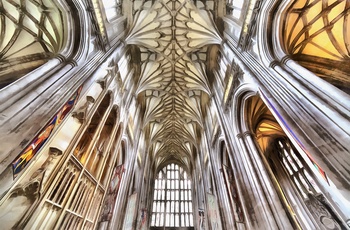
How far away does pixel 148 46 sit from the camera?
10266 mm

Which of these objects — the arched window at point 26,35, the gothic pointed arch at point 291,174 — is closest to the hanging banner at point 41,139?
the arched window at point 26,35

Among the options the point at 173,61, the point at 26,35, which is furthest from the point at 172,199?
the point at 26,35

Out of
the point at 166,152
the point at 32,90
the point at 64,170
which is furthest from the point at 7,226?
the point at 166,152

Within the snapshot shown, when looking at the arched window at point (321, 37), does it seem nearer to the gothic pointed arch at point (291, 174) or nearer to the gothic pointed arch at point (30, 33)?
the gothic pointed arch at point (291, 174)

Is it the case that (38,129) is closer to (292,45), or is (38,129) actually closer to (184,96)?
(292,45)

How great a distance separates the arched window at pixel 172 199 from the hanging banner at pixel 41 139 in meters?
16.6

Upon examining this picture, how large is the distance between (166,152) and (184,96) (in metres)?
9.96

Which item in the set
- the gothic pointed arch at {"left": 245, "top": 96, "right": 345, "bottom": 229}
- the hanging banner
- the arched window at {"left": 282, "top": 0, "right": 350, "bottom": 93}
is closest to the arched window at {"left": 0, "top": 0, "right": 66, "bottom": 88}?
the hanging banner

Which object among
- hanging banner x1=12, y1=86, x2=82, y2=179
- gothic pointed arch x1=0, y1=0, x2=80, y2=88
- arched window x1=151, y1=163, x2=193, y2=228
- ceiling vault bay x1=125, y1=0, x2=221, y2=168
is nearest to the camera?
hanging banner x1=12, y1=86, x2=82, y2=179

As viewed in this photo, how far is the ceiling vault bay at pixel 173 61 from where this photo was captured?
9.35 meters

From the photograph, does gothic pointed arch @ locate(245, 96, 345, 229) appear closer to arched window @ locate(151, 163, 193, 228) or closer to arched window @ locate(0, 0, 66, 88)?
arched window @ locate(0, 0, 66, 88)

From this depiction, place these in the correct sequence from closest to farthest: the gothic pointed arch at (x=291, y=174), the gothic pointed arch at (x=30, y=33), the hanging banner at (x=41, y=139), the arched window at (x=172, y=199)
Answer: the hanging banner at (x=41, y=139) → the gothic pointed arch at (x=30, y=33) → the gothic pointed arch at (x=291, y=174) → the arched window at (x=172, y=199)

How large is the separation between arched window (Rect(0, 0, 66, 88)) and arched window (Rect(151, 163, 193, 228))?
1738cm

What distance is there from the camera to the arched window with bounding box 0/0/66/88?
503cm
